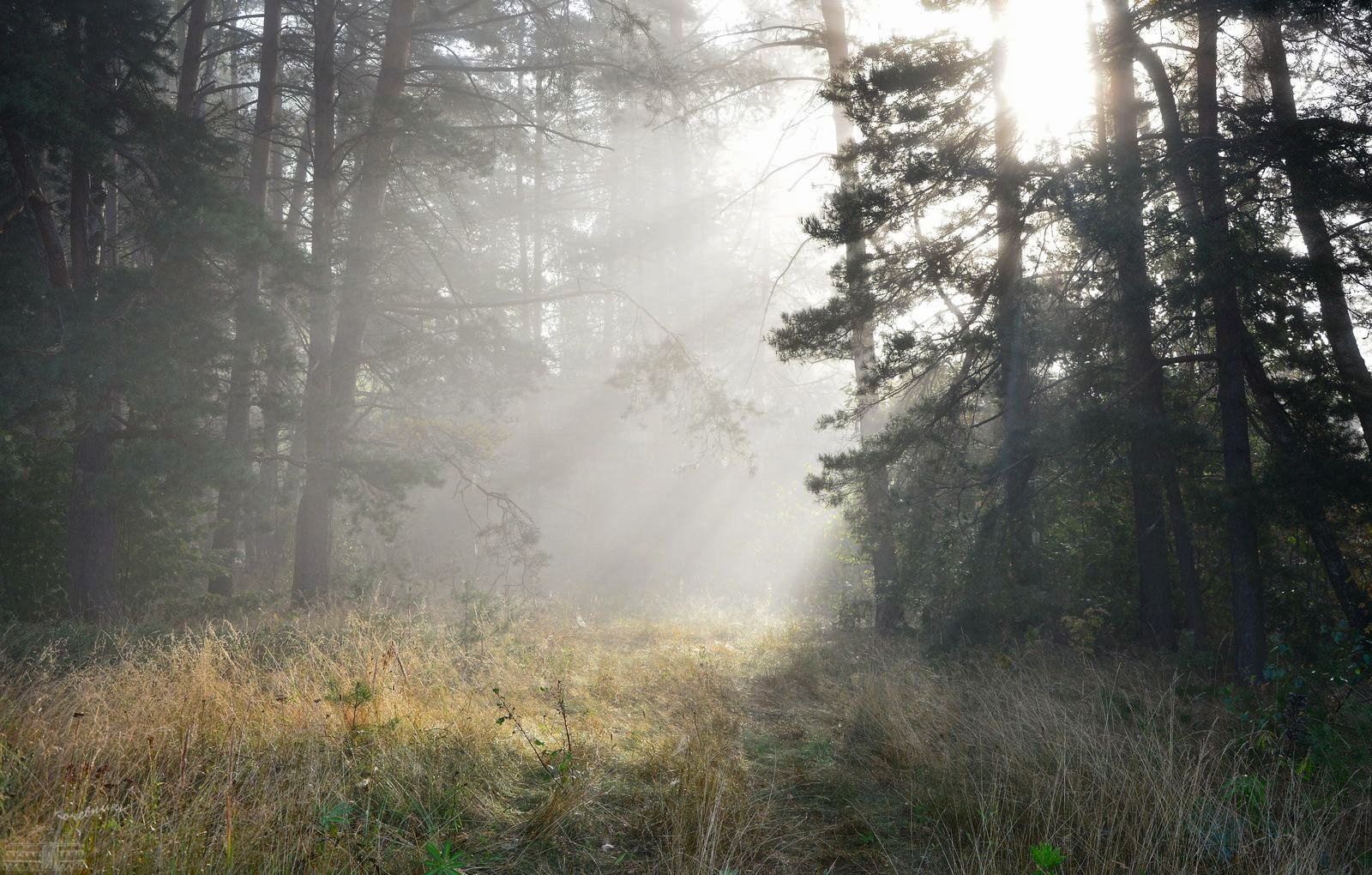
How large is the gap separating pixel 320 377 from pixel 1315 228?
13.1 metres

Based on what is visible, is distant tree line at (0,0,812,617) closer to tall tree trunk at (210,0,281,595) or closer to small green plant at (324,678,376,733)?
tall tree trunk at (210,0,281,595)

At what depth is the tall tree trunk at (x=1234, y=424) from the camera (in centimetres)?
776

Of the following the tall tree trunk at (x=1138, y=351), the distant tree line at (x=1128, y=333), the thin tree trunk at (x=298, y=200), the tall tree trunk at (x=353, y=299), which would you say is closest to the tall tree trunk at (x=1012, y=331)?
the distant tree line at (x=1128, y=333)

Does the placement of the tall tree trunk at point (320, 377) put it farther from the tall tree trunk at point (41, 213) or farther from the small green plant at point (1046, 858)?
the small green plant at point (1046, 858)

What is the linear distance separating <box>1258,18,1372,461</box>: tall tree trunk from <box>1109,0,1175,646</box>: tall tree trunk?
125 cm

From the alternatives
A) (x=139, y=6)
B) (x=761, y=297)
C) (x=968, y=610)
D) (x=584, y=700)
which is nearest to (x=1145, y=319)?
(x=968, y=610)

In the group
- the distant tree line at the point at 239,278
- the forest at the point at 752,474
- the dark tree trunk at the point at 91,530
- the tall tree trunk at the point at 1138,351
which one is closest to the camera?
the forest at the point at 752,474

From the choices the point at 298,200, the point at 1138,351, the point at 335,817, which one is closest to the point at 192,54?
the point at 298,200

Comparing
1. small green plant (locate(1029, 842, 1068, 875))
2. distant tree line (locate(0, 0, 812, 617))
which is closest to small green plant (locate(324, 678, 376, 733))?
small green plant (locate(1029, 842, 1068, 875))

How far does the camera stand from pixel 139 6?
34.2 ft

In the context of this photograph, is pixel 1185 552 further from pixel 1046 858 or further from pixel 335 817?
pixel 335 817

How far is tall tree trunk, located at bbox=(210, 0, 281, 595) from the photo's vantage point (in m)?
10.8

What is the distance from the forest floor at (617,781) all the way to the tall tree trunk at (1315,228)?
142 inches

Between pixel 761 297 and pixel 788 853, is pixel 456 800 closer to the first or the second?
pixel 788 853
